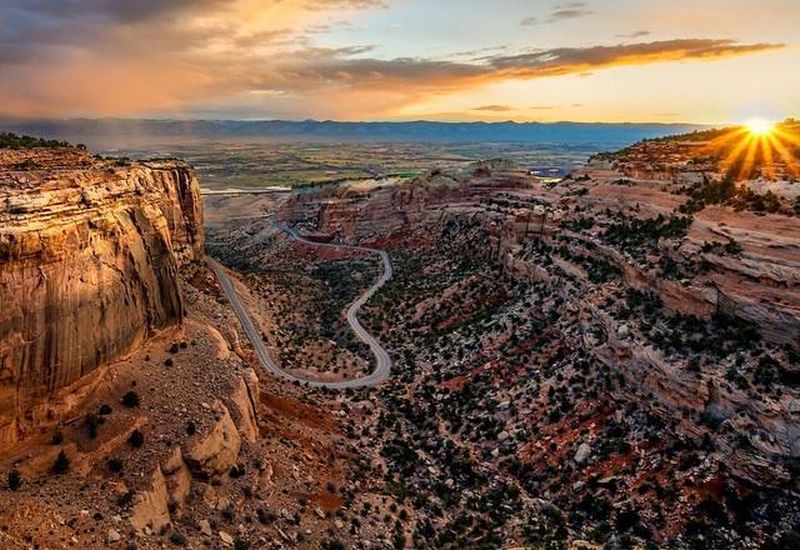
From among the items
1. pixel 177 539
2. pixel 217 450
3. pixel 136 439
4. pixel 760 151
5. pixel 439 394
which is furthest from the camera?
pixel 760 151

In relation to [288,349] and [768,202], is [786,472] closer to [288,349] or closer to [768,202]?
[768,202]

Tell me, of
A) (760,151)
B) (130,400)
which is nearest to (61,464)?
(130,400)

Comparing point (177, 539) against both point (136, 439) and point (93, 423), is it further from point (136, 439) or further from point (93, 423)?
point (93, 423)

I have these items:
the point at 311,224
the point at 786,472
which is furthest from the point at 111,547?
the point at 311,224

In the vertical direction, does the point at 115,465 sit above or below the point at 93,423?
below

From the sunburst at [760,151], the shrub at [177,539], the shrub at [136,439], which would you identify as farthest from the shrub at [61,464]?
the sunburst at [760,151]

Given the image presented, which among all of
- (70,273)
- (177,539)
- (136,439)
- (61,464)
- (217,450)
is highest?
(70,273)

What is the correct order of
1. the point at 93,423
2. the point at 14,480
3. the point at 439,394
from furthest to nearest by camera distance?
the point at 439,394 < the point at 93,423 < the point at 14,480
